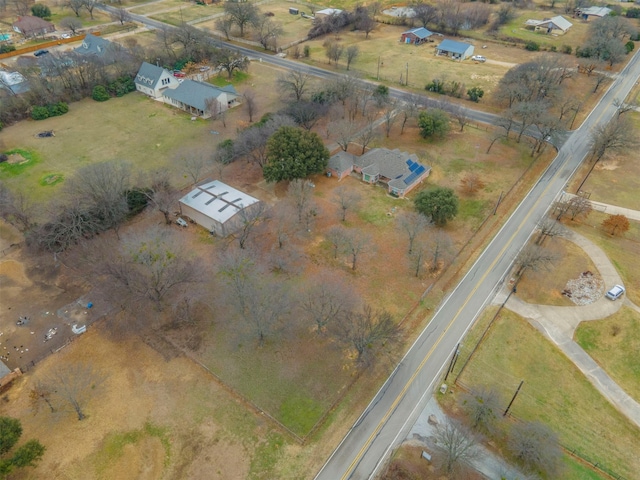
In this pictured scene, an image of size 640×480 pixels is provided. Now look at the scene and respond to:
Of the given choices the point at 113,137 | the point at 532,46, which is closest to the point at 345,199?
the point at 113,137

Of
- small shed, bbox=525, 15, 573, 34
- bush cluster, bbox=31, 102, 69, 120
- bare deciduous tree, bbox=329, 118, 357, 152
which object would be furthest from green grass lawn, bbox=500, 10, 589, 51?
bush cluster, bbox=31, 102, 69, 120

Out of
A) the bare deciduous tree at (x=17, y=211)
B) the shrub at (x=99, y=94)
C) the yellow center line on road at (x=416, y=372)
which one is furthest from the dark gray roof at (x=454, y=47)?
the bare deciduous tree at (x=17, y=211)

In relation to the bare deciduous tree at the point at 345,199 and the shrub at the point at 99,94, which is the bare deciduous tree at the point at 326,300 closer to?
the bare deciduous tree at the point at 345,199

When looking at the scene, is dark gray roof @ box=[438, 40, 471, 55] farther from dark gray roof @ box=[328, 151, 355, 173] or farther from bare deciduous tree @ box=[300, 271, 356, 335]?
bare deciduous tree @ box=[300, 271, 356, 335]

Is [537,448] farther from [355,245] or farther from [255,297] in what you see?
[355,245]

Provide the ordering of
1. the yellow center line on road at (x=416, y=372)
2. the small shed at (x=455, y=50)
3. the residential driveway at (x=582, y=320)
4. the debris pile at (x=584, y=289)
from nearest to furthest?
the yellow center line on road at (x=416, y=372) < the residential driveway at (x=582, y=320) < the debris pile at (x=584, y=289) < the small shed at (x=455, y=50)

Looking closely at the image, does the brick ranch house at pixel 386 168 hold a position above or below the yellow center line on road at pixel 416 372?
above
